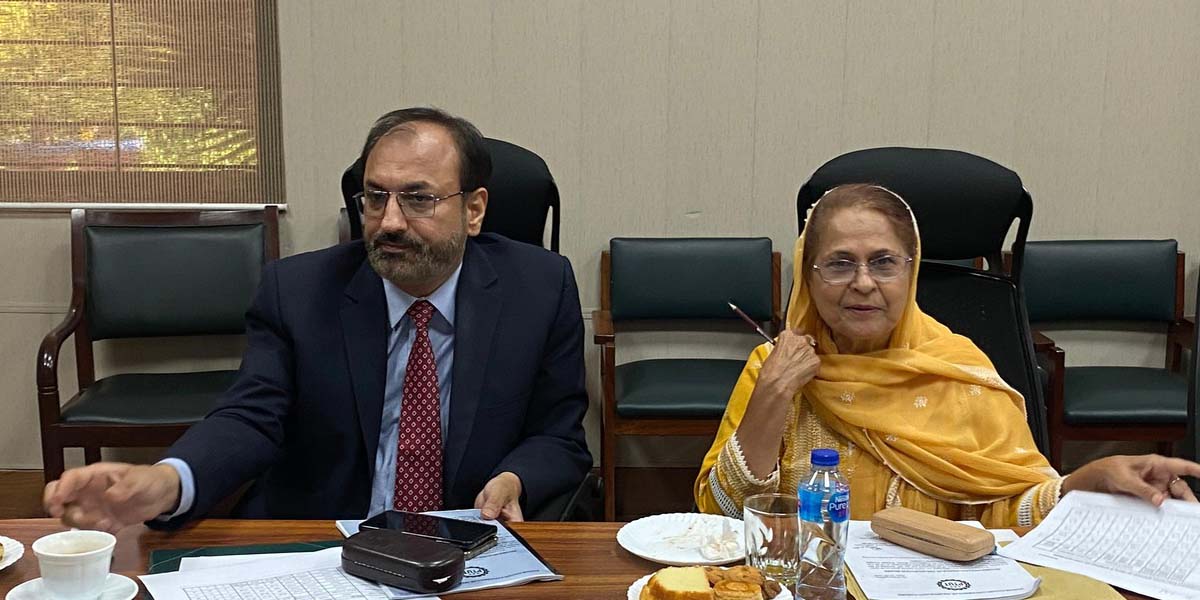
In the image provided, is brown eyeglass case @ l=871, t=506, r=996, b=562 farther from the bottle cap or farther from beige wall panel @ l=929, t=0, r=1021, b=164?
beige wall panel @ l=929, t=0, r=1021, b=164

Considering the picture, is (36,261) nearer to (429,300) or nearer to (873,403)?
(429,300)

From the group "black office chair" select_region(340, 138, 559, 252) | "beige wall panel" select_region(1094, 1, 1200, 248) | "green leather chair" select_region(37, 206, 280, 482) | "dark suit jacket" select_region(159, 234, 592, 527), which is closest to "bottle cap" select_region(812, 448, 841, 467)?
"dark suit jacket" select_region(159, 234, 592, 527)

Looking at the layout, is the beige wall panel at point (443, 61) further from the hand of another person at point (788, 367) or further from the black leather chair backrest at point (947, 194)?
Answer: the hand of another person at point (788, 367)

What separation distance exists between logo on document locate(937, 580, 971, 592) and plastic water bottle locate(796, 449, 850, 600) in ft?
0.38

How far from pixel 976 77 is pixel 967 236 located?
65.8 inches

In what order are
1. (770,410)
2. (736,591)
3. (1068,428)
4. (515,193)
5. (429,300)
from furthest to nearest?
(1068,428), (515,193), (429,300), (770,410), (736,591)

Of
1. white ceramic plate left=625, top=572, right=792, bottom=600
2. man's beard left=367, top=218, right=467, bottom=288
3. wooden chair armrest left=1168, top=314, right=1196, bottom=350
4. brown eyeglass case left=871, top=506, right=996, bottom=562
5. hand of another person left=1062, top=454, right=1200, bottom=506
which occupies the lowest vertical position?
wooden chair armrest left=1168, top=314, right=1196, bottom=350

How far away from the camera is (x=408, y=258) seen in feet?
6.10

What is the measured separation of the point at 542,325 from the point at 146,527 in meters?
0.79

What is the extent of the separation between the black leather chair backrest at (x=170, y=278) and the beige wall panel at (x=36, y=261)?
0.34m

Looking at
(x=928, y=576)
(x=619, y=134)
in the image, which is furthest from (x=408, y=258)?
(x=619, y=134)

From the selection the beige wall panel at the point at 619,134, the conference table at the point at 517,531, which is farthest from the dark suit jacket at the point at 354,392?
the beige wall panel at the point at 619,134

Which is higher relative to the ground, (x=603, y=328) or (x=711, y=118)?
(x=711, y=118)

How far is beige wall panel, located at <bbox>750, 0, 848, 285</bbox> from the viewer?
3607mm
